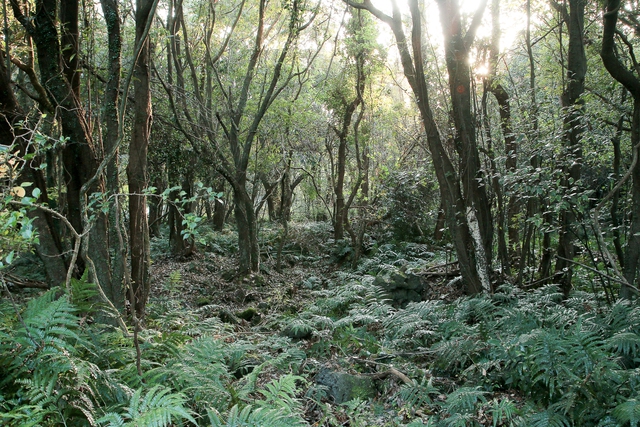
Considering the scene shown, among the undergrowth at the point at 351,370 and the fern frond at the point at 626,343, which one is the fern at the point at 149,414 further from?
the fern frond at the point at 626,343

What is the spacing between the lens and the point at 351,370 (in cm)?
484

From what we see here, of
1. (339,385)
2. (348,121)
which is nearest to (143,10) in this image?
(339,385)

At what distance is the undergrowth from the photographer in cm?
279

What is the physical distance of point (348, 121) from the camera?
14.8m

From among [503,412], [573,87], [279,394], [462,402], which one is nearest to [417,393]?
[462,402]

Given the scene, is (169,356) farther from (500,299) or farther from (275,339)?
(500,299)

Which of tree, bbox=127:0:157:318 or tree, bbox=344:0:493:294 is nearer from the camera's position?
tree, bbox=127:0:157:318

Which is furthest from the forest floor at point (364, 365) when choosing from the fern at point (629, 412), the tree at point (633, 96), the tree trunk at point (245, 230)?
Result: the tree trunk at point (245, 230)

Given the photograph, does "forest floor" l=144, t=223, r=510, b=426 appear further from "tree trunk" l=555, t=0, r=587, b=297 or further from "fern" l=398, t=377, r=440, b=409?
"tree trunk" l=555, t=0, r=587, b=297

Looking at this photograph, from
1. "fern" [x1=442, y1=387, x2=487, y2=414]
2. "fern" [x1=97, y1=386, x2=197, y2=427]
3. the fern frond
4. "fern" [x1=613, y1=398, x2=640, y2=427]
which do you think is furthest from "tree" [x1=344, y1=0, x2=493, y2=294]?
"fern" [x1=97, y1=386, x2=197, y2=427]

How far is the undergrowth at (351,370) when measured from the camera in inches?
110

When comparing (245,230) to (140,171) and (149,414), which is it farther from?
(149,414)

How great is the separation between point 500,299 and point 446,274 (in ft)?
7.81

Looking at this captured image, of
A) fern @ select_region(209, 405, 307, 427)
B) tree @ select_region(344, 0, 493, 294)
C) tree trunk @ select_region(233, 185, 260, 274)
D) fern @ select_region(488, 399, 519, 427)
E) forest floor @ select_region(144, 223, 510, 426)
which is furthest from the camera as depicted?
tree trunk @ select_region(233, 185, 260, 274)
